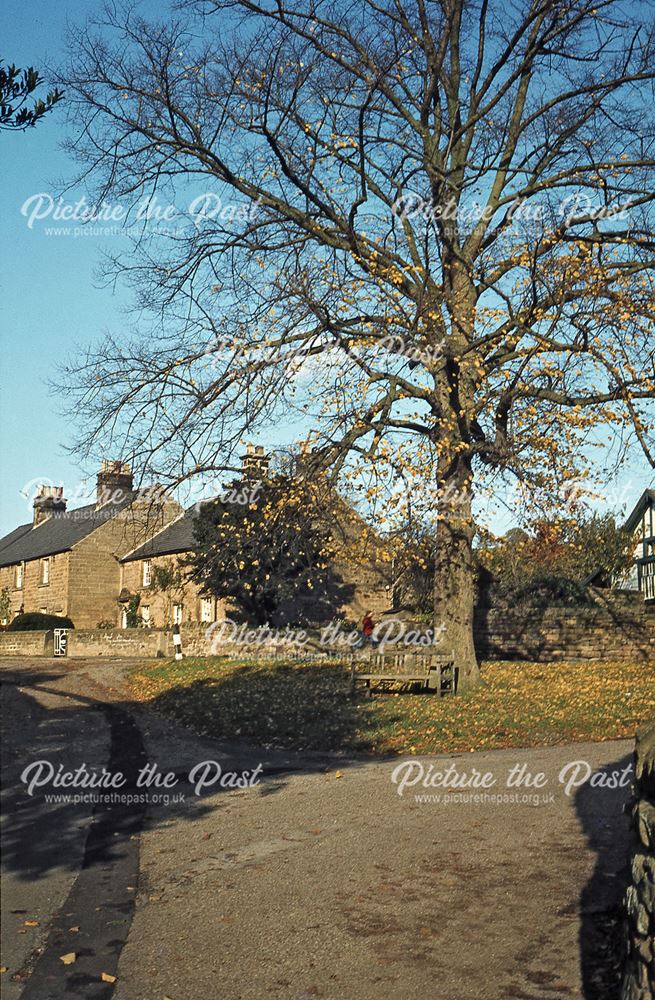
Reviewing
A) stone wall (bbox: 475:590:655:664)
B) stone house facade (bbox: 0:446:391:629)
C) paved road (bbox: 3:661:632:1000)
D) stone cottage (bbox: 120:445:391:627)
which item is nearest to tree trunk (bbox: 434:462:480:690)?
stone wall (bbox: 475:590:655:664)

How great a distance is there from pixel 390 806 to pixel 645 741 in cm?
399

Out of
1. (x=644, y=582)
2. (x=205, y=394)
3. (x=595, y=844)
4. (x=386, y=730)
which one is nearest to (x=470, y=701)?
(x=386, y=730)

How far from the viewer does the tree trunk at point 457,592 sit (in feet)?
66.9

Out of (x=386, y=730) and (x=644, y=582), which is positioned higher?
(x=644, y=582)

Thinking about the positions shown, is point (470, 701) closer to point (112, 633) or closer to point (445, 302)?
point (445, 302)

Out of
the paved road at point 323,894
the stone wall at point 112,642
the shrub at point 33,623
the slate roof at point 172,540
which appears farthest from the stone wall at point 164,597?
the paved road at point 323,894

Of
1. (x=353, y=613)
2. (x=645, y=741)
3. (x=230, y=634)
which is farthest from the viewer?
(x=353, y=613)

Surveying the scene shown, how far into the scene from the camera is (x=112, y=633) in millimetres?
38375

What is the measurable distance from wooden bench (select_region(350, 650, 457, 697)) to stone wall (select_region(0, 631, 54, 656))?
65.7 ft

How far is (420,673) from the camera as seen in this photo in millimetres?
20469

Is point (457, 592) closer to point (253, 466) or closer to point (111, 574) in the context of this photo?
point (253, 466)

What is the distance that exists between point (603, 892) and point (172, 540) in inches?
1653

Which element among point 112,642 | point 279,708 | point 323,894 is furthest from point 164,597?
point 323,894

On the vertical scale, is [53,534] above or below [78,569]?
above
